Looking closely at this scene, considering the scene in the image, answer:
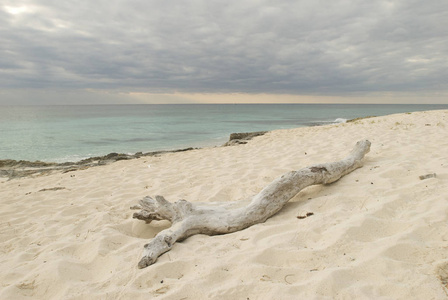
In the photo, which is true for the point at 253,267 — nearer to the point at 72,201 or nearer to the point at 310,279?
the point at 310,279

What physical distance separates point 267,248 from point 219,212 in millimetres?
952

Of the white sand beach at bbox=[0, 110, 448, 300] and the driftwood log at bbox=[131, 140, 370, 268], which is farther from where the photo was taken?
the driftwood log at bbox=[131, 140, 370, 268]

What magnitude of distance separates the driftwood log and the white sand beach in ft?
0.41

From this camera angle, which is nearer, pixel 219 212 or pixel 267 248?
pixel 267 248

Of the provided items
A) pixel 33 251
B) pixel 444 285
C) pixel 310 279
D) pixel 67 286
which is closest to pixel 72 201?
pixel 33 251

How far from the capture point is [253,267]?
2375mm

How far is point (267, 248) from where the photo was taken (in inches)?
104

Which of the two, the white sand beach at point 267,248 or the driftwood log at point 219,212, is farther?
the driftwood log at point 219,212

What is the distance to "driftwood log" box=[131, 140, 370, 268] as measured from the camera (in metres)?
3.07

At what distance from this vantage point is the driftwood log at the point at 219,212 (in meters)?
3.07

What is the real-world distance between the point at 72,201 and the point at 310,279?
4512 mm

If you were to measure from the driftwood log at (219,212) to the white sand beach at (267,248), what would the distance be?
0.13 meters

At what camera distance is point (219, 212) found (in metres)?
3.46

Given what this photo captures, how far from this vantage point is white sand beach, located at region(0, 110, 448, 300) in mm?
2123
